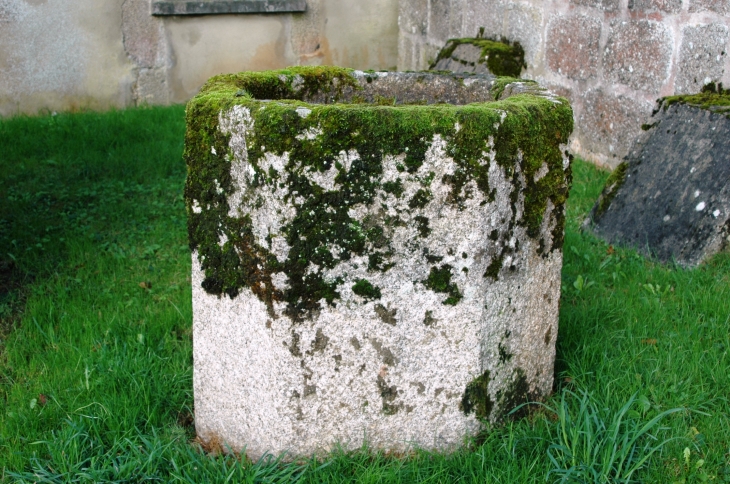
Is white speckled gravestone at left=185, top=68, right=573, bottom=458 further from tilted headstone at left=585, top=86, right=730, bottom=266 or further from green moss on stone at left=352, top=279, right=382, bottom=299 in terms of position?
tilted headstone at left=585, top=86, right=730, bottom=266

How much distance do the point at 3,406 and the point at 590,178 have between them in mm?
3929

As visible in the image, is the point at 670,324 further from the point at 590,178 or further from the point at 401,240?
the point at 590,178

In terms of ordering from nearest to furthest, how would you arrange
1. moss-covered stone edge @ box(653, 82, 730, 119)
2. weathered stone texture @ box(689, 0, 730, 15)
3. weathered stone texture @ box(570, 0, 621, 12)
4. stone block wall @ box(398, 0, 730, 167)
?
moss-covered stone edge @ box(653, 82, 730, 119) → weathered stone texture @ box(689, 0, 730, 15) → stone block wall @ box(398, 0, 730, 167) → weathered stone texture @ box(570, 0, 621, 12)

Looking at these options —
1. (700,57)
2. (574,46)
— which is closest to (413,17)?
(574,46)

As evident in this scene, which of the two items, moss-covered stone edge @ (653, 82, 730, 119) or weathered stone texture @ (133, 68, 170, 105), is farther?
weathered stone texture @ (133, 68, 170, 105)

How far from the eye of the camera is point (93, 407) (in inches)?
104

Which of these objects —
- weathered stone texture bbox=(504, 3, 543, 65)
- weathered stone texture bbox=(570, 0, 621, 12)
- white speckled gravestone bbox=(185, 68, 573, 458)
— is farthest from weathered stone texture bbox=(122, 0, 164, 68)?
white speckled gravestone bbox=(185, 68, 573, 458)

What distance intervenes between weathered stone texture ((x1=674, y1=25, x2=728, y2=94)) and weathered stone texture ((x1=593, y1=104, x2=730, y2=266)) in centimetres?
25

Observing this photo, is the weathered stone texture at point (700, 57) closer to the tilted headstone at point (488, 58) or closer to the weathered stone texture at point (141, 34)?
the tilted headstone at point (488, 58)

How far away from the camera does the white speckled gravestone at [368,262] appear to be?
6.87ft

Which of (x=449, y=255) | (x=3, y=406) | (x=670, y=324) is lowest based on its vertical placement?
(x=3, y=406)

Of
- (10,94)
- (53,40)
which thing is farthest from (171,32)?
(10,94)

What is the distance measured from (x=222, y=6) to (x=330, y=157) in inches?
241

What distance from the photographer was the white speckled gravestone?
209 cm
